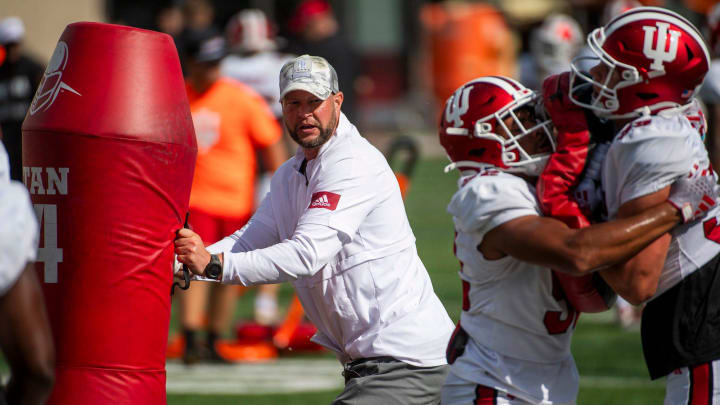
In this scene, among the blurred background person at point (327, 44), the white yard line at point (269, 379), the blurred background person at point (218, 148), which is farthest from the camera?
the blurred background person at point (327, 44)

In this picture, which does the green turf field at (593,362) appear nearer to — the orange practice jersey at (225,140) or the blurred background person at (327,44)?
the orange practice jersey at (225,140)

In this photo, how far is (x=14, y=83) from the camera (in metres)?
9.70

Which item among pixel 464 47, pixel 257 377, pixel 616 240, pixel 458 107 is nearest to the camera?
pixel 616 240

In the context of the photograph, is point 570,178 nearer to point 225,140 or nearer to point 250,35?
point 225,140

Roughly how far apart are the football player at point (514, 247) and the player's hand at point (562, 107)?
0.23ft

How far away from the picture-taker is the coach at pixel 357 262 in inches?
162

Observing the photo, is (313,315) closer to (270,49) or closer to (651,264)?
(651,264)

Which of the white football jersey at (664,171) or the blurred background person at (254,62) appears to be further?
the blurred background person at (254,62)

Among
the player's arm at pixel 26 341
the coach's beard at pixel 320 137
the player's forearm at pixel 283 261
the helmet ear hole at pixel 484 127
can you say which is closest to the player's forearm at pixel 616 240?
the helmet ear hole at pixel 484 127

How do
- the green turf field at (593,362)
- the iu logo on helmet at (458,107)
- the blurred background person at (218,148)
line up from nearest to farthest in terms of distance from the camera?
the iu logo on helmet at (458,107)
the green turf field at (593,362)
the blurred background person at (218,148)

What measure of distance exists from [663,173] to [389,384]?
4.48ft

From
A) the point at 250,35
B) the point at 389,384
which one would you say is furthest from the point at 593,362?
the point at 250,35

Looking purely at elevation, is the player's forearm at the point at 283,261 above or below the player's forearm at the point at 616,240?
below

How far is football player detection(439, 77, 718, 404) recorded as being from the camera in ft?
10.8
